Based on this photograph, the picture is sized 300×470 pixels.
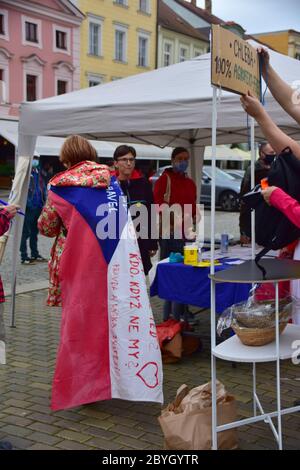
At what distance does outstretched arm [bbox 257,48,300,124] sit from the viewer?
3119 millimetres

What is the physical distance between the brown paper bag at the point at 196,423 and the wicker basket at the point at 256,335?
1.56ft

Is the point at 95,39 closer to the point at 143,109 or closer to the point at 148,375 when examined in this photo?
the point at 143,109

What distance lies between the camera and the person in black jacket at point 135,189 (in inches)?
215

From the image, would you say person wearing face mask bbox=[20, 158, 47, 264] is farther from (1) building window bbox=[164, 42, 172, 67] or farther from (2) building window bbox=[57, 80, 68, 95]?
(1) building window bbox=[164, 42, 172, 67]

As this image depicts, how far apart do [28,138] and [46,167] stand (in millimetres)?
6100

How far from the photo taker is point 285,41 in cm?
4850

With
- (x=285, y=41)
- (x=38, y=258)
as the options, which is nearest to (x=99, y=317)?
(x=38, y=258)

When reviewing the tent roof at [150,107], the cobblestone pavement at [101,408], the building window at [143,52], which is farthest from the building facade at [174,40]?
the cobblestone pavement at [101,408]

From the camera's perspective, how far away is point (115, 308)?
→ 3.88 metres

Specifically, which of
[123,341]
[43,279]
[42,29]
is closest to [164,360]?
[123,341]

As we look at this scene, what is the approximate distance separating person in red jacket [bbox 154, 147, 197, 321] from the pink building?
2235cm

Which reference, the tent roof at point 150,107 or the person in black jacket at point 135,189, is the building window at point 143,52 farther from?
the person in black jacket at point 135,189

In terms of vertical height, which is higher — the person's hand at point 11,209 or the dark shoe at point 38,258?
the person's hand at point 11,209

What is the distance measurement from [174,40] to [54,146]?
1918 cm
